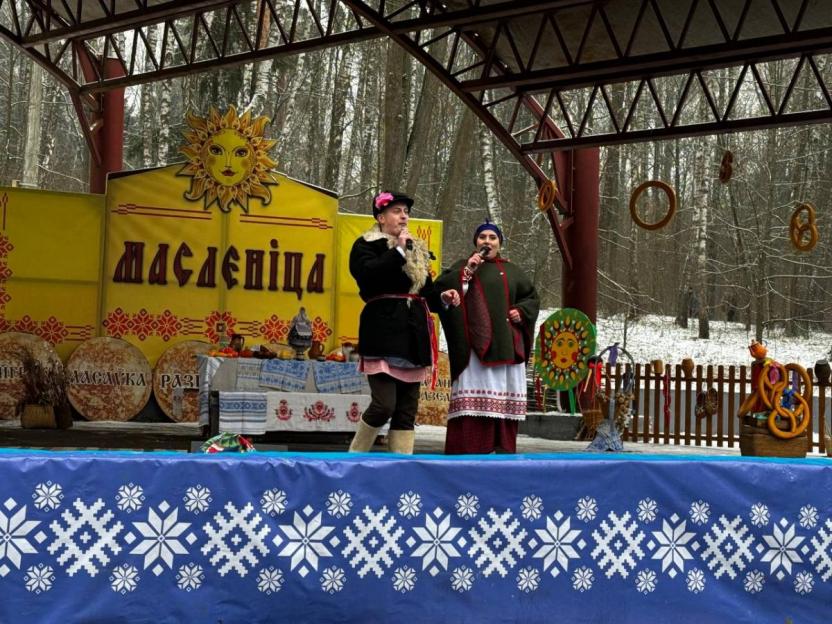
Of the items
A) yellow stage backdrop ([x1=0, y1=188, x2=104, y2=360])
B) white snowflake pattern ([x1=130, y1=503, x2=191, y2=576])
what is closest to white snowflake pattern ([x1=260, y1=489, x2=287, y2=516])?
white snowflake pattern ([x1=130, y1=503, x2=191, y2=576])

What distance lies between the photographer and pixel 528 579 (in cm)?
447

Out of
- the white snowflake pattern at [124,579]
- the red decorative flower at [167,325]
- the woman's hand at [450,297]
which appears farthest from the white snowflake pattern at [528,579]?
the red decorative flower at [167,325]

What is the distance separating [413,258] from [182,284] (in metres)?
7.51

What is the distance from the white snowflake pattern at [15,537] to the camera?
13.0 ft

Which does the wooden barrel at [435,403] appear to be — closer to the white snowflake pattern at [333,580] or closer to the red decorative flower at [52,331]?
the red decorative flower at [52,331]

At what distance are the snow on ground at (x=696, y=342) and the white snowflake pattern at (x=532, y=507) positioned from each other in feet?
77.0

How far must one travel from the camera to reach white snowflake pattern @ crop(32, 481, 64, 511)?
404 centimetres

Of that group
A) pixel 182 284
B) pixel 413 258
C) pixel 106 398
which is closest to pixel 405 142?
pixel 182 284

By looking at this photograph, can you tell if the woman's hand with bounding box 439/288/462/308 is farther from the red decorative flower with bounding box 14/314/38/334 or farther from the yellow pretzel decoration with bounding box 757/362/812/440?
the red decorative flower with bounding box 14/314/38/334

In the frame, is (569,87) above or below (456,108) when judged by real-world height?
below

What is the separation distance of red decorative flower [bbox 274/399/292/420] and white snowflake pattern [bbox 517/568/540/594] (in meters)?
6.31

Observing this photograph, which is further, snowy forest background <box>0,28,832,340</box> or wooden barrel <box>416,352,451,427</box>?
snowy forest background <box>0,28,832,340</box>

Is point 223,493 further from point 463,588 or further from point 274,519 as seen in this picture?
point 463,588

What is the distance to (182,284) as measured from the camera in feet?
45.9
